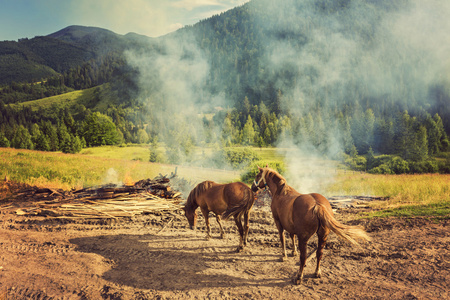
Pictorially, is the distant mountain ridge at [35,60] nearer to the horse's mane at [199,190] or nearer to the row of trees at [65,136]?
the row of trees at [65,136]

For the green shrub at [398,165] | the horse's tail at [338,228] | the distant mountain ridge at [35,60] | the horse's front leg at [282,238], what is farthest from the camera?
the distant mountain ridge at [35,60]

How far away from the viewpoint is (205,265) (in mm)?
5844

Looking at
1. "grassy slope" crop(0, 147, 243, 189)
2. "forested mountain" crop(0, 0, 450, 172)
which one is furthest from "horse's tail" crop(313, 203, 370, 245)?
"forested mountain" crop(0, 0, 450, 172)

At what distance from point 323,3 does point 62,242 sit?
113788mm

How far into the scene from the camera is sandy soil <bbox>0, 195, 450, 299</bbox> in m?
4.72

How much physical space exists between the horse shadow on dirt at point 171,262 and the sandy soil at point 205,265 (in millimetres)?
23

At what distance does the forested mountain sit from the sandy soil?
19250mm

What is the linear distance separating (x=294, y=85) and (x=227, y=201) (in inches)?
2787

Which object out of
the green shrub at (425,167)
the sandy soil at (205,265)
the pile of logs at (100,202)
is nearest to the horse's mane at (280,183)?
the sandy soil at (205,265)

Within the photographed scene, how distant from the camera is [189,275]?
5.39 metres

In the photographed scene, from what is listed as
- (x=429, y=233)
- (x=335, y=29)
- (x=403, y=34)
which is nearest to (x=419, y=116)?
(x=403, y=34)

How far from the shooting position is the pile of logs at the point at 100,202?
981 cm

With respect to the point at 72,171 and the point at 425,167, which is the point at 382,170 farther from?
the point at 72,171

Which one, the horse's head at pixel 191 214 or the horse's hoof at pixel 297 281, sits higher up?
the horse's head at pixel 191 214
